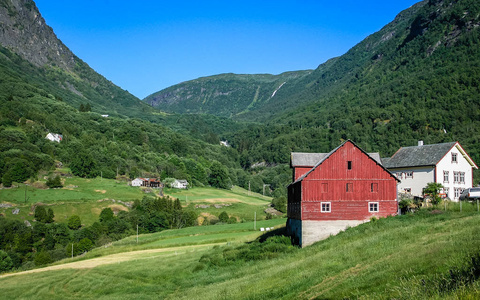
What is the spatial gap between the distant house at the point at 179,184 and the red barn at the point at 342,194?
409ft

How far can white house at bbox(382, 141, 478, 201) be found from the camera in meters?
54.5

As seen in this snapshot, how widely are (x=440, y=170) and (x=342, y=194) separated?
15351 mm

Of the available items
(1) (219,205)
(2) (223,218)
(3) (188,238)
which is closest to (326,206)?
(3) (188,238)

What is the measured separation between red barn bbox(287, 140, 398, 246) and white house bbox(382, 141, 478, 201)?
1033 cm

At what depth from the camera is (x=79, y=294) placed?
4388 cm

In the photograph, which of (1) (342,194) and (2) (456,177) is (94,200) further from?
(2) (456,177)

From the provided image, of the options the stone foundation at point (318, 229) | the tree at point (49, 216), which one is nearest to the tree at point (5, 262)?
the tree at point (49, 216)

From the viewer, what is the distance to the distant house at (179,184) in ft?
557

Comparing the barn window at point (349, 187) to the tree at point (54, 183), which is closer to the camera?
the barn window at point (349, 187)

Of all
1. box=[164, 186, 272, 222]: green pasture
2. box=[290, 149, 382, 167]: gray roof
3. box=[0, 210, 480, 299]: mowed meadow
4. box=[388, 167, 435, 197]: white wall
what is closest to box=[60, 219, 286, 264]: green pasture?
box=[0, 210, 480, 299]: mowed meadow

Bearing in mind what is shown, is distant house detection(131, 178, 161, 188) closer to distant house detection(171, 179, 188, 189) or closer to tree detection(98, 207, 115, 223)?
distant house detection(171, 179, 188, 189)

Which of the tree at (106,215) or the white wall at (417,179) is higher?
the white wall at (417,179)

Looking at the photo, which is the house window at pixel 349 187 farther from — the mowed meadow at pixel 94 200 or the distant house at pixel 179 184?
the distant house at pixel 179 184

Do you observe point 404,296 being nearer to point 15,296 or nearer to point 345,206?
point 345,206
